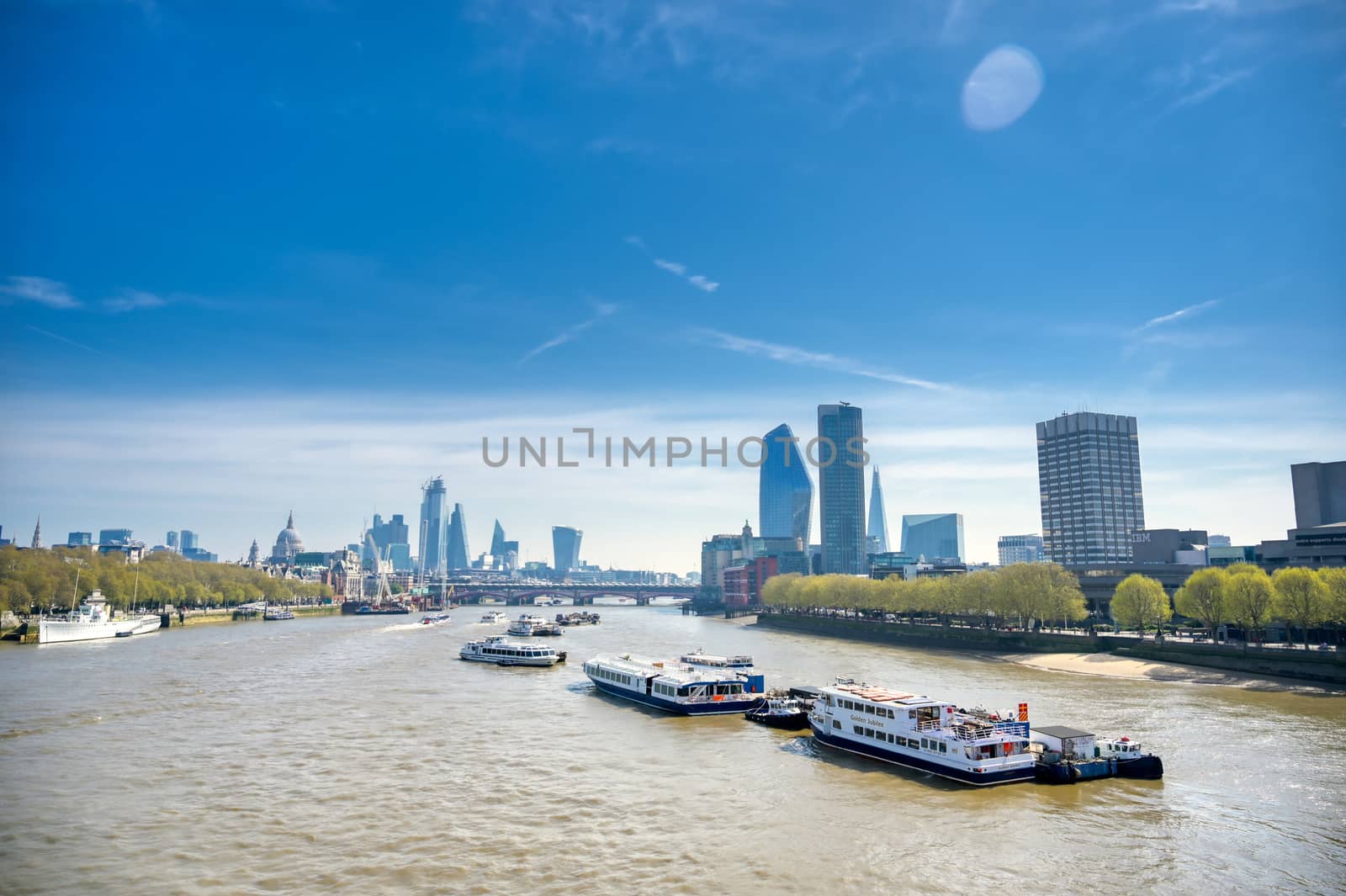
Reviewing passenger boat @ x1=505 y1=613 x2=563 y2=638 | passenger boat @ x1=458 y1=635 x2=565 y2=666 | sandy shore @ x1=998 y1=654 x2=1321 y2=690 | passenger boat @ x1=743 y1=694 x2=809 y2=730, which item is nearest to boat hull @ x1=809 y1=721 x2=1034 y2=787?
passenger boat @ x1=743 y1=694 x2=809 y2=730

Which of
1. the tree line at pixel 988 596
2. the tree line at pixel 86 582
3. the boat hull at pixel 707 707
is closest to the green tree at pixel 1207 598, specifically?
the tree line at pixel 988 596

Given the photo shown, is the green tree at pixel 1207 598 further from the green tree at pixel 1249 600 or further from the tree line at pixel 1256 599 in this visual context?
the green tree at pixel 1249 600

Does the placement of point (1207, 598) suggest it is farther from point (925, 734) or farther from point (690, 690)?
point (925, 734)

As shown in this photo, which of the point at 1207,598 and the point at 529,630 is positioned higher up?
the point at 1207,598

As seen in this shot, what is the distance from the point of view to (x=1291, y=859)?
3078cm

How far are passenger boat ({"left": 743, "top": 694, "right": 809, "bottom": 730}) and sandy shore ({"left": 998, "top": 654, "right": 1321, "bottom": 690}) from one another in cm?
4018

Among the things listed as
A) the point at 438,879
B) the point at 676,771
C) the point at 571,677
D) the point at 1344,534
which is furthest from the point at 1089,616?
the point at 438,879

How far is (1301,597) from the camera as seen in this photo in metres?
79.9

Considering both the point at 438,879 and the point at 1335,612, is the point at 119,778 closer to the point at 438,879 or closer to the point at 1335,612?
the point at 438,879

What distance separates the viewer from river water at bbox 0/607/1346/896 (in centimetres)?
2948

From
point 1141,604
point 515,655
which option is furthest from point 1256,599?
point 515,655

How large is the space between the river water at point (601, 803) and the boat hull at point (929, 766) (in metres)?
0.66

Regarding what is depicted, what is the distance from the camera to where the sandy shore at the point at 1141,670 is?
237 ft

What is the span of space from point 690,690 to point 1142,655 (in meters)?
55.6
